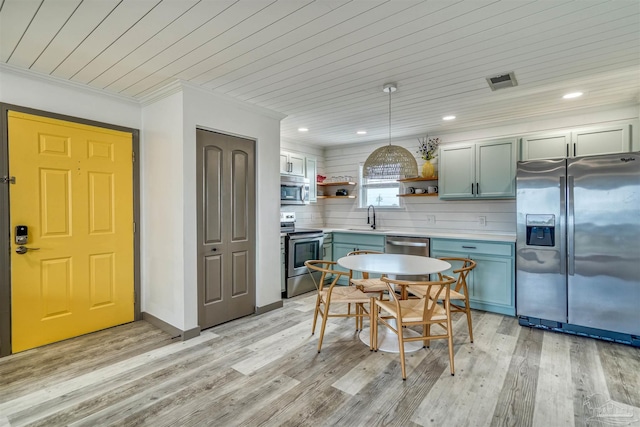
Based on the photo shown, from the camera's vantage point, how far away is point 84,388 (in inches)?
88.6

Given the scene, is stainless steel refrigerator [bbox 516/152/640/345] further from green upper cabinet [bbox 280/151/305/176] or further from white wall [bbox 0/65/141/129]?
white wall [bbox 0/65/141/129]

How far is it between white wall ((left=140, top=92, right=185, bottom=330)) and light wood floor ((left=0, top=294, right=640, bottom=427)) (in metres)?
0.38

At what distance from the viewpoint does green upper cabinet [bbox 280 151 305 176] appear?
5.01 meters

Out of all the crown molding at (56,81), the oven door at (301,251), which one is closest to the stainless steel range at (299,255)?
the oven door at (301,251)

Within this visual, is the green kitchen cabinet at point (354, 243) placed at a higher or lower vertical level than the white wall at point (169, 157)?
lower

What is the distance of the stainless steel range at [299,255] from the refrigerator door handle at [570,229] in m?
3.04

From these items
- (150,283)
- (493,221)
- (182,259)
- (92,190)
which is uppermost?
(92,190)

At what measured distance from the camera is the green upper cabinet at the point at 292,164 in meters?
5.01

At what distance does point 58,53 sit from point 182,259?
6.33ft

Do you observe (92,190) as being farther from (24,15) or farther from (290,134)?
(290,134)

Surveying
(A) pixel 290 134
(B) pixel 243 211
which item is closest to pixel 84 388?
(B) pixel 243 211

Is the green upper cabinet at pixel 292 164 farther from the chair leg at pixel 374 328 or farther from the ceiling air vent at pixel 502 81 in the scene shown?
the ceiling air vent at pixel 502 81

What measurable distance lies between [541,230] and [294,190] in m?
3.20

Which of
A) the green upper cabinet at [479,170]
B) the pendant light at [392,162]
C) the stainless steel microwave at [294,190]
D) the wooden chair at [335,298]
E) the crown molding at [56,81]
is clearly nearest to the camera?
the crown molding at [56,81]
